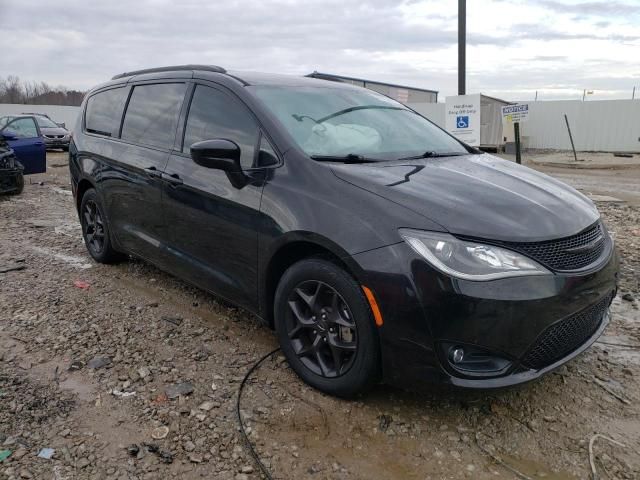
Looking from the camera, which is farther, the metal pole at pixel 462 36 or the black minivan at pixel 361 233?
the metal pole at pixel 462 36

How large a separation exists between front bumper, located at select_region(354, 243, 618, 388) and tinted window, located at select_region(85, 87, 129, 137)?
10.4ft

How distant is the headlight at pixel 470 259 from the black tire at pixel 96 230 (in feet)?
11.5

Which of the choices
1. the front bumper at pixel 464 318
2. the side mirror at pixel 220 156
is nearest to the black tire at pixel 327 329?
the front bumper at pixel 464 318

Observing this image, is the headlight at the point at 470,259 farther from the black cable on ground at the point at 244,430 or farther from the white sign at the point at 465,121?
the white sign at the point at 465,121

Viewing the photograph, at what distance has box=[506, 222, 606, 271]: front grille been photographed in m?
2.44

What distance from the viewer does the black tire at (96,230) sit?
501cm

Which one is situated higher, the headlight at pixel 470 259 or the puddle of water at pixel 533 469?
the headlight at pixel 470 259

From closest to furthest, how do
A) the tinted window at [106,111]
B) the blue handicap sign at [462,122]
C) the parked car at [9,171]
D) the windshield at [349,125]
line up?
1. the windshield at [349,125]
2. the tinted window at [106,111]
3. the parked car at [9,171]
4. the blue handicap sign at [462,122]

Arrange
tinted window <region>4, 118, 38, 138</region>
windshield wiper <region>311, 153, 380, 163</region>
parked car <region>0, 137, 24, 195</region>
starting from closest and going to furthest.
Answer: windshield wiper <region>311, 153, 380, 163</region>
parked car <region>0, 137, 24, 195</region>
tinted window <region>4, 118, 38, 138</region>

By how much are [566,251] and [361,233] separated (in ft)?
3.23

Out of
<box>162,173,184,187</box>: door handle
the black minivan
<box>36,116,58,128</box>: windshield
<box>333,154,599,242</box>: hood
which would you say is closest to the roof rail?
the black minivan

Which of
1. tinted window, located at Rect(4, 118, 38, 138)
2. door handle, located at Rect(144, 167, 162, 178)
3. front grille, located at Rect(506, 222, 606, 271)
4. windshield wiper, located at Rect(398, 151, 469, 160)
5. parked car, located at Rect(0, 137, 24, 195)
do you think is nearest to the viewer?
front grille, located at Rect(506, 222, 606, 271)

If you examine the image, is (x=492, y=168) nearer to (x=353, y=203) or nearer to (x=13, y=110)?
(x=353, y=203)

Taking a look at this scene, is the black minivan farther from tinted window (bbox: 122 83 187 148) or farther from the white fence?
the white fence
